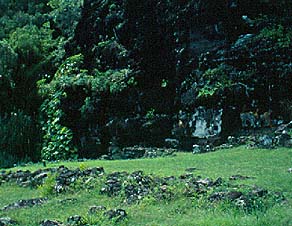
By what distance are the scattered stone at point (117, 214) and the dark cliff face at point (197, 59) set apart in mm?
7297

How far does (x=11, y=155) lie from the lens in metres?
18.1

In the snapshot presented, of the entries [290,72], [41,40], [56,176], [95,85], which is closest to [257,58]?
[290,72]

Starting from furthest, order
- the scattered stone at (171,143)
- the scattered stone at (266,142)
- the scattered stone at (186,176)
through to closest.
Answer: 1. the scattered stone at (171,143)
2. the scattered stone at (266,142)
3. the scattered stone at (186,176)

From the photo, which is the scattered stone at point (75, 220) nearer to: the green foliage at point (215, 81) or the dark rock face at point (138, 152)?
the dark rock face at point (138, 152)

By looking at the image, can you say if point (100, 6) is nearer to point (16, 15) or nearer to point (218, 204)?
point (16, 15)

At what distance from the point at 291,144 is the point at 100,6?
1074cm

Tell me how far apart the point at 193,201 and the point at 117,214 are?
3.96ft

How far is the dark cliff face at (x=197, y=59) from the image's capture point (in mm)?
13914

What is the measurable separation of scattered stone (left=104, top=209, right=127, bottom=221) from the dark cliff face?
7.30 metres

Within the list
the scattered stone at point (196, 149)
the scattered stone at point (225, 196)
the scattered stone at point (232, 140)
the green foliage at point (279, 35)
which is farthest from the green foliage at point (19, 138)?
the scattered stone at point (225, 196)

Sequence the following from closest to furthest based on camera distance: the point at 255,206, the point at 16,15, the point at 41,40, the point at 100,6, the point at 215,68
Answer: the point at 255,206
the point at 215,68
the point at 100,6
the point at 41,40
the point at 16,15

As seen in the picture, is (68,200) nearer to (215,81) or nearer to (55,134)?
(215,81)

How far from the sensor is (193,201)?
754 cm

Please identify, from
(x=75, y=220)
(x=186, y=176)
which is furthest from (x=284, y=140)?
(x=75, y=220)
